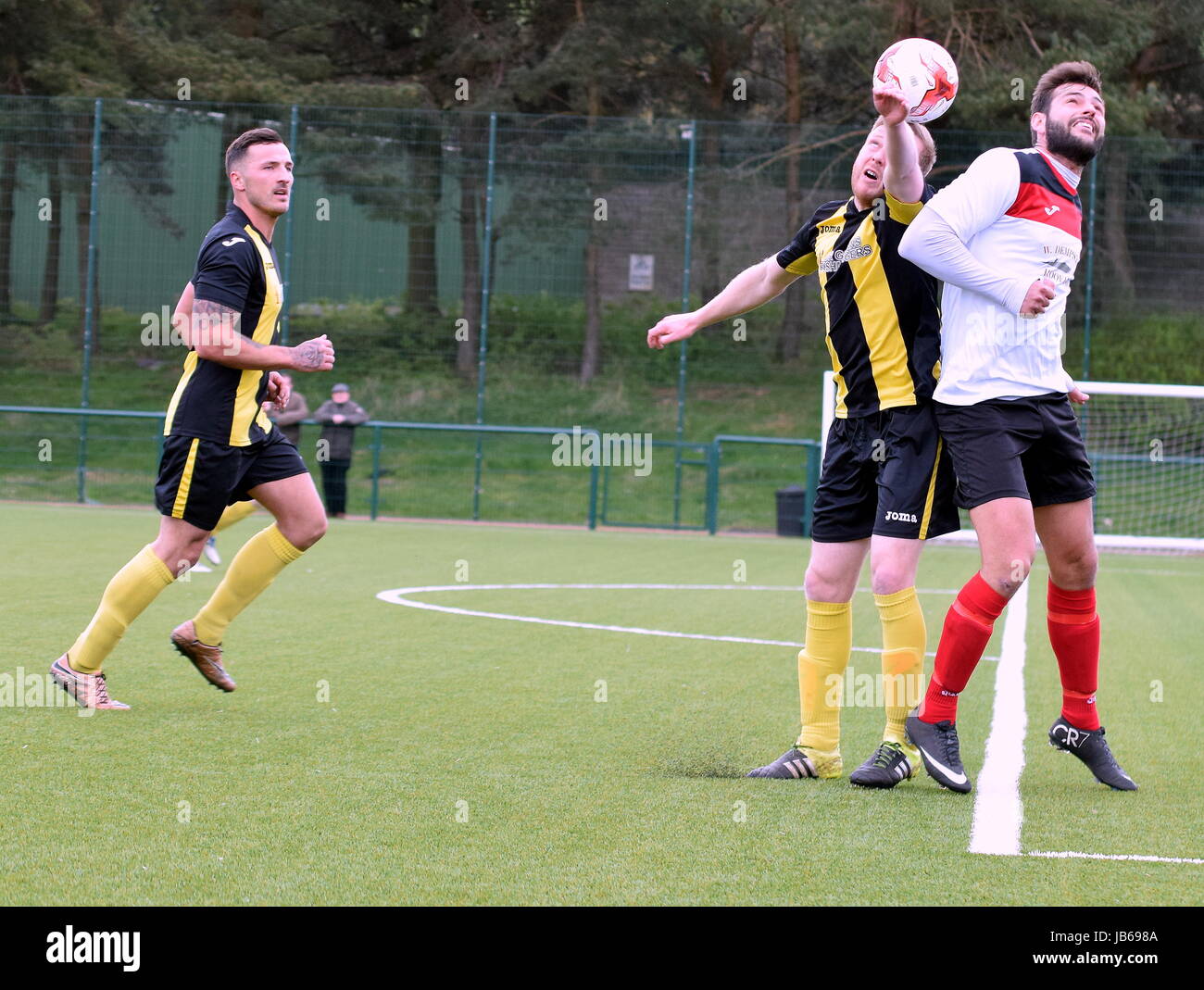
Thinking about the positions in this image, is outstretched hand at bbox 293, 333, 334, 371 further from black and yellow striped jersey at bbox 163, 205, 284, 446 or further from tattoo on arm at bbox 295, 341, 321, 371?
black and yellow striped jersey at bbox 163, 205, 284, 446

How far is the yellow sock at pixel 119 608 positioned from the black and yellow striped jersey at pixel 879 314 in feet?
8.27

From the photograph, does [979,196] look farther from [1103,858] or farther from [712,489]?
[712,489]

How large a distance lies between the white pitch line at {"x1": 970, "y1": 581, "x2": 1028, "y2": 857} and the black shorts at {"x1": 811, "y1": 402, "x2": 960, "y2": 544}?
78 cm

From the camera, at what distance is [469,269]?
2105 cm

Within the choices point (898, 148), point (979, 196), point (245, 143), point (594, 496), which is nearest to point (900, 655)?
point (979, 196)

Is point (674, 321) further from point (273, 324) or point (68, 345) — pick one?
point (68, 345)

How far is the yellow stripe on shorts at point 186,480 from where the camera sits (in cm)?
540

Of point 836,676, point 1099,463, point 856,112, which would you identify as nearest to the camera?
point 836,676

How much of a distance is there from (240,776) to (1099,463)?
631 inches

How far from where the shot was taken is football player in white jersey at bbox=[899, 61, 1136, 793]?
13.9 feet

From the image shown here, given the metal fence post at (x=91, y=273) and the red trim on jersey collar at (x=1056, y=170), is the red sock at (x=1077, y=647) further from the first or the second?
the metal fence post at (x=91, y=273)

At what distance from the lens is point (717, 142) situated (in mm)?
21047

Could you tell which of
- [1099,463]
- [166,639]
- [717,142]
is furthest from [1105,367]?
[166,639]

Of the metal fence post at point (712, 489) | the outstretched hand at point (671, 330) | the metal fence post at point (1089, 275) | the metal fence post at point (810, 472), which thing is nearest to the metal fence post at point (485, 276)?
the metal fence post at point (712, 489)
